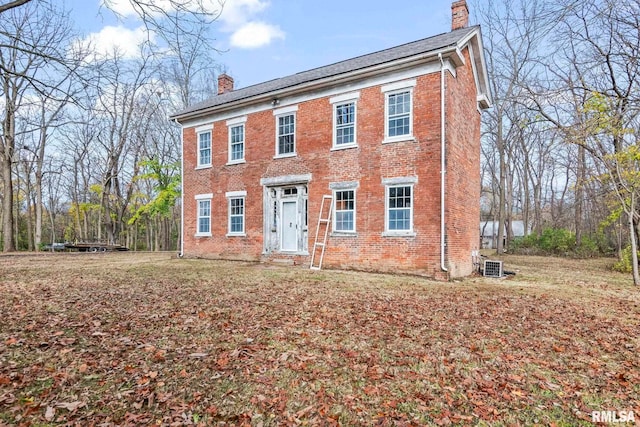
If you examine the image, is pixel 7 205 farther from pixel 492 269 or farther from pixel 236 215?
pixel 492 269

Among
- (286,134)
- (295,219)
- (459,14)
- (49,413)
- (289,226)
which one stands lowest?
(49,413)

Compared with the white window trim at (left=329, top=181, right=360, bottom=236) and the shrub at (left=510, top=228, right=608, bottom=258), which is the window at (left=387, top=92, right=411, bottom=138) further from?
the shrub at (left=510, top=228, right=608, bottom=258)

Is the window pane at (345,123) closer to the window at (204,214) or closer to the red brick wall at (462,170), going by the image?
the red brick wall at (462,170)

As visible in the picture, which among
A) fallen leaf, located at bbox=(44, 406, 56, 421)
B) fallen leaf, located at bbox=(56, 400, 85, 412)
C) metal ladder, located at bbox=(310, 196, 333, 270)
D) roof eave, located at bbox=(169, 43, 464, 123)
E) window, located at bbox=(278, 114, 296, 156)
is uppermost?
roof eave, located at bbox=(169, 43, 464, 123)

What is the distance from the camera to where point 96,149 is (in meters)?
30.8

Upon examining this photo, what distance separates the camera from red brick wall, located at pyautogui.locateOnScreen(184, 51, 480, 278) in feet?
35.9

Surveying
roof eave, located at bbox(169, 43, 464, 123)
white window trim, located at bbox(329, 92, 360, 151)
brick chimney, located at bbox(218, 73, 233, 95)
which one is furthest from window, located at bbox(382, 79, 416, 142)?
brick chimney, located at bbox(218, 73, 233, 95)

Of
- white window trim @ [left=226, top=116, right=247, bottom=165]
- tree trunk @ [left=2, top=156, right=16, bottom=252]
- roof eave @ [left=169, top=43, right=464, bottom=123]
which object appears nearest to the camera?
roof eave @ [left=169, top=43, right=464, bottom=123]

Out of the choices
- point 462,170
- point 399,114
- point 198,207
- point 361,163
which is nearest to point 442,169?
point 462,170

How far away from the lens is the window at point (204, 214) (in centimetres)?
1636

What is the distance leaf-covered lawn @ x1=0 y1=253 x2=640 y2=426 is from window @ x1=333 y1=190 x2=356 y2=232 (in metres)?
4.47

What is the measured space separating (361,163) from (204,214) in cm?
822

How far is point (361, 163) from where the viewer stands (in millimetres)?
12172

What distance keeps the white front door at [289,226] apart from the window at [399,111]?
4.47 m
